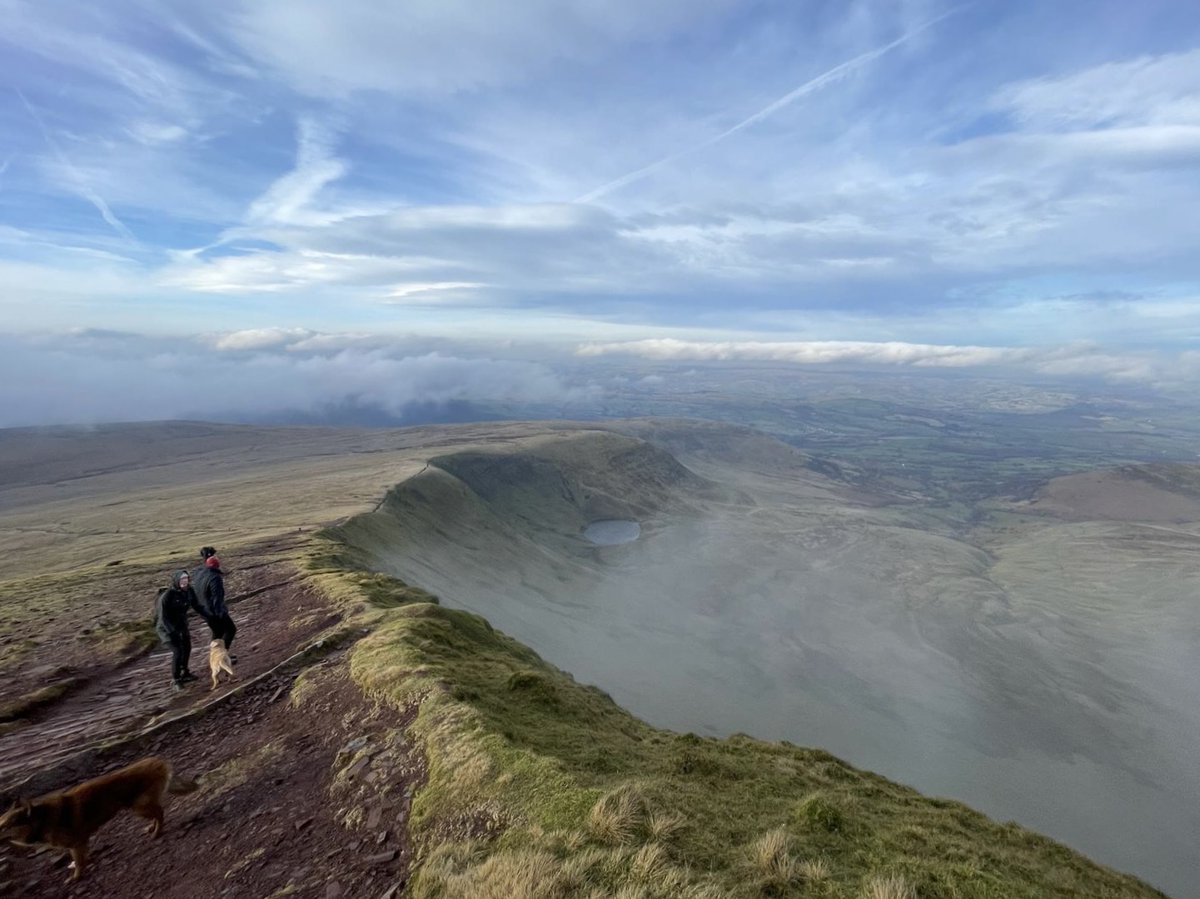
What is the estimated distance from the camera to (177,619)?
680 inches

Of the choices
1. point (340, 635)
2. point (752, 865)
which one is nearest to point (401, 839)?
point (752, 865)

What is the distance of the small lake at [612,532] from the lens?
15162 cm

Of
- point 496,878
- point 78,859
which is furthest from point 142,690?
point 496,878

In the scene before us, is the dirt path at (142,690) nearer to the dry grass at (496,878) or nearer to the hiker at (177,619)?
the hiker at (177,619)

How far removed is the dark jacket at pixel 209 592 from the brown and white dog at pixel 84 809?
816cm

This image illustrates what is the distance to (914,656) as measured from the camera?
92.6 metres

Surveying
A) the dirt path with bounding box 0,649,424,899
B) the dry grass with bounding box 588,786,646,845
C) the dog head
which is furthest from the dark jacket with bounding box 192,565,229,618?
the dry grass with bounding box 588,786,646,845

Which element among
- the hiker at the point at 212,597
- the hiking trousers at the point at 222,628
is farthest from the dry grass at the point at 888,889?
the hiking trousers at the point at 222,628

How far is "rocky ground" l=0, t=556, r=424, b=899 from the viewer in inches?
351

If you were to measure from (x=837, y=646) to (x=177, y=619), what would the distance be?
98.2 m

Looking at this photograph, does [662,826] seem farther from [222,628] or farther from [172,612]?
[172,612]

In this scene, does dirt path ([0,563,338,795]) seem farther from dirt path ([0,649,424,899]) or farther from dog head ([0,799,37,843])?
dog head ([0,799,37,843])

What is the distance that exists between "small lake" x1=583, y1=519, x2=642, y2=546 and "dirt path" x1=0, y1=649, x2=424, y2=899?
134129 millimetres

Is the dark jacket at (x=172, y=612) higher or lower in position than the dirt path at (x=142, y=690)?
higher
